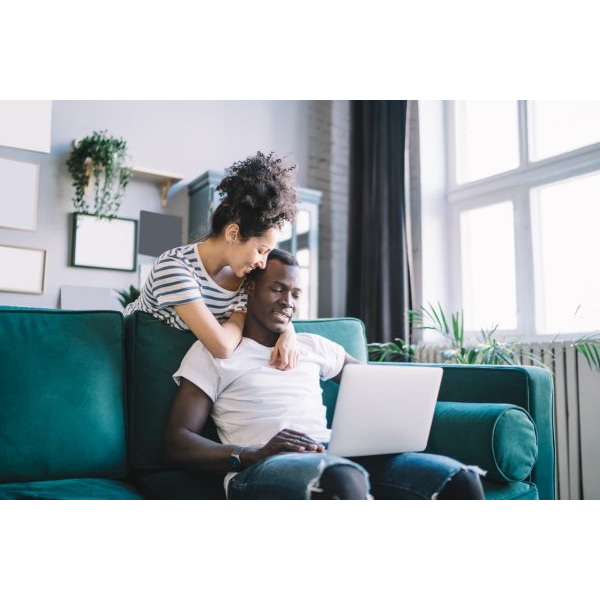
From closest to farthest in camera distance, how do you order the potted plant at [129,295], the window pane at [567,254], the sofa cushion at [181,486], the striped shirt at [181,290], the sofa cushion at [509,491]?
the sofa cushion at [181,486] → the sofa cushion at [509,491] → the striped shirt at [181,290] → the window pane at [567,254] → the potted plant at [129,295]

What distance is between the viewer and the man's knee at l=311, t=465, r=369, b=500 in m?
1.07

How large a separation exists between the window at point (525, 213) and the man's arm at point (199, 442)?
7.07ft

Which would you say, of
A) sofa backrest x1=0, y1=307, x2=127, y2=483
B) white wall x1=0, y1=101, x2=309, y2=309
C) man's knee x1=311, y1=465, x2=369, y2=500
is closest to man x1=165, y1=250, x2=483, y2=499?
man's knee x1=311, y1=465, x2=369, y2=500

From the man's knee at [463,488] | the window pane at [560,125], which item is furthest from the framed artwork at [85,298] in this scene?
the man's knee at [463,488]

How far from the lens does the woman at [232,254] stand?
1571mm

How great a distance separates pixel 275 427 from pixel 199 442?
0.18 metres

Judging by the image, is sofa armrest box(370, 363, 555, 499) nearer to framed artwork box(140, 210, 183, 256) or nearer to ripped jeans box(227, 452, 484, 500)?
ripped jeans box(227, 452, 484, 500)

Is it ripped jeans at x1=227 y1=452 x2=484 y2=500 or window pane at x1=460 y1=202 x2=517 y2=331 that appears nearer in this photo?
ripped jeans at x1=227 y1=452 x2=484 y2=500

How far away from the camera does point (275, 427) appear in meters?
1.41

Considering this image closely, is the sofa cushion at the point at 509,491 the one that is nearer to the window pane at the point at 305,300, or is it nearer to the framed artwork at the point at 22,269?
the window pane at the point at 305,300

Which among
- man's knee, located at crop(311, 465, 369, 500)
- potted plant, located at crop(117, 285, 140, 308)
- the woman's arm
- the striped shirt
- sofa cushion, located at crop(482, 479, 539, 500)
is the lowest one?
sofa cushion, located at crop(482, 479, 539, 500)

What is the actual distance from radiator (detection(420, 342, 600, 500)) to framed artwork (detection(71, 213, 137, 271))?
2.37m
